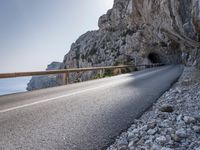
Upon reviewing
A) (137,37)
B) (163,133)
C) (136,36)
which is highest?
(136,36)

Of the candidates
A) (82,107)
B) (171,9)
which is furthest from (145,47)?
(82,107)

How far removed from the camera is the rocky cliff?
39.4 meters

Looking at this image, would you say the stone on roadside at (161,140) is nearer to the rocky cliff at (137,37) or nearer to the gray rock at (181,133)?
the gray rock at (181,133)

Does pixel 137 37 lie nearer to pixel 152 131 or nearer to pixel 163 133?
pixel 152 131

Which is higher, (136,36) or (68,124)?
(136,36)

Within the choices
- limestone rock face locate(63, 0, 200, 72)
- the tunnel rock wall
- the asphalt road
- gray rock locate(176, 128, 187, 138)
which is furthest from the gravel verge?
limestone rock face locate(63, 0, 200, 72)

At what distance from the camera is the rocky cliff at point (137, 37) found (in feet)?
129

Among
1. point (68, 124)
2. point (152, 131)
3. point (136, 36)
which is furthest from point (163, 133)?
point (136, 36)

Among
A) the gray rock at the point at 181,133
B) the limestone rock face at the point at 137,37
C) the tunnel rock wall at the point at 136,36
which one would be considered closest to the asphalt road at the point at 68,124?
the gray rock at the point at 181,133

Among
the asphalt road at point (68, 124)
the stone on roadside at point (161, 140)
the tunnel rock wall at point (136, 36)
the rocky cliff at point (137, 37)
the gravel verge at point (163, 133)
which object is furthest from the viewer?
the rocky cliff at point (137, 37)

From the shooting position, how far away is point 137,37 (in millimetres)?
61938

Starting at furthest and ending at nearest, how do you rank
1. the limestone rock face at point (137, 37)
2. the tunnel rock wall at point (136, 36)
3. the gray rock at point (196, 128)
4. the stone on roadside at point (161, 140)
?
the limestone rock face at point (137, 37)
the tunnel rock wall at point (136, 36)
the gray rock at point (196, 128)
the stone on roadside at point (161, 140)

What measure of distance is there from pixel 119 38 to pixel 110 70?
44178 millimetres

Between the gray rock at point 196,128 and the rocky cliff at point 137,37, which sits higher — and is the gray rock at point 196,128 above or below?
below
